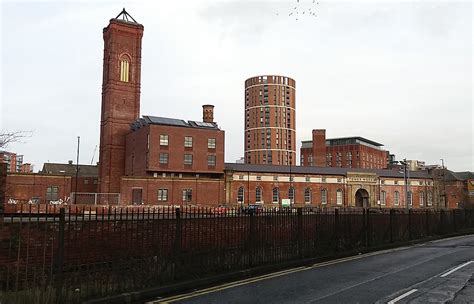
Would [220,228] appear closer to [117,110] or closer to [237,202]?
[237,202]

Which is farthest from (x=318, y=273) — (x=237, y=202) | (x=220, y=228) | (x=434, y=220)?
(x=237, y=202)

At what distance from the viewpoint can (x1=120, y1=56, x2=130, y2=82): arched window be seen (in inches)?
2980

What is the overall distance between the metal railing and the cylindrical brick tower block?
14742 cm

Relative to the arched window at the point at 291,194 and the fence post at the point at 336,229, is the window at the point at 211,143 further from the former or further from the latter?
the fence post at the point at 336,229

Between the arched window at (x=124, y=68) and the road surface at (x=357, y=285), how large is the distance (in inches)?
2666

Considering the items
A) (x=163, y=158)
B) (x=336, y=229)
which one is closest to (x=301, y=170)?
(x=163, y=158)

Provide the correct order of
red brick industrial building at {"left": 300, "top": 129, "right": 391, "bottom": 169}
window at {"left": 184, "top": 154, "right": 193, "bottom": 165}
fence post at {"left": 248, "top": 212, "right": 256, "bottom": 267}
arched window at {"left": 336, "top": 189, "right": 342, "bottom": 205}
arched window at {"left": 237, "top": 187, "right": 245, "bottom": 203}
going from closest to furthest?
1. fence post at {"left": 248, "top": 212, "right": 256, "bottom": 267}
2. window at {"left": 184, "top": 154, "right": 193, "bottom": 165}
3. arched window at {"left": 237, "top": 187, "right": 245, "bottom": 203}
4. arched window at {"left": 336, "top": 189, "right": 342, "bottom": 205}
5. red brick industrial building at {"left": 300, "top": 129, "right": 391, "bottom": 169}

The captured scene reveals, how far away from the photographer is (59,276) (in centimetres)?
802

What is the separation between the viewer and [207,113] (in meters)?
88.7

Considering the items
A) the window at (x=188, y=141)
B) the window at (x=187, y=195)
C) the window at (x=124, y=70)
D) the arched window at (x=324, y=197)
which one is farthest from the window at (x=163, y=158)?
the arched window at (x=324, y=197)

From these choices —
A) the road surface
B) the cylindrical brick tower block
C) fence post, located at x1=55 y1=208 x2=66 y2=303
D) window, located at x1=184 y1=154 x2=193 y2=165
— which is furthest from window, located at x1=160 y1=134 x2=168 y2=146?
the cylindrical brick tower block

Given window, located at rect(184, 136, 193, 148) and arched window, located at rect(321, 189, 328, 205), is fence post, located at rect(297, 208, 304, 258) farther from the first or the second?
arched window, located at rect(321, 189, 328, 205)

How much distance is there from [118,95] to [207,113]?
2063 centimetres

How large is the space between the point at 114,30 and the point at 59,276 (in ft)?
243
